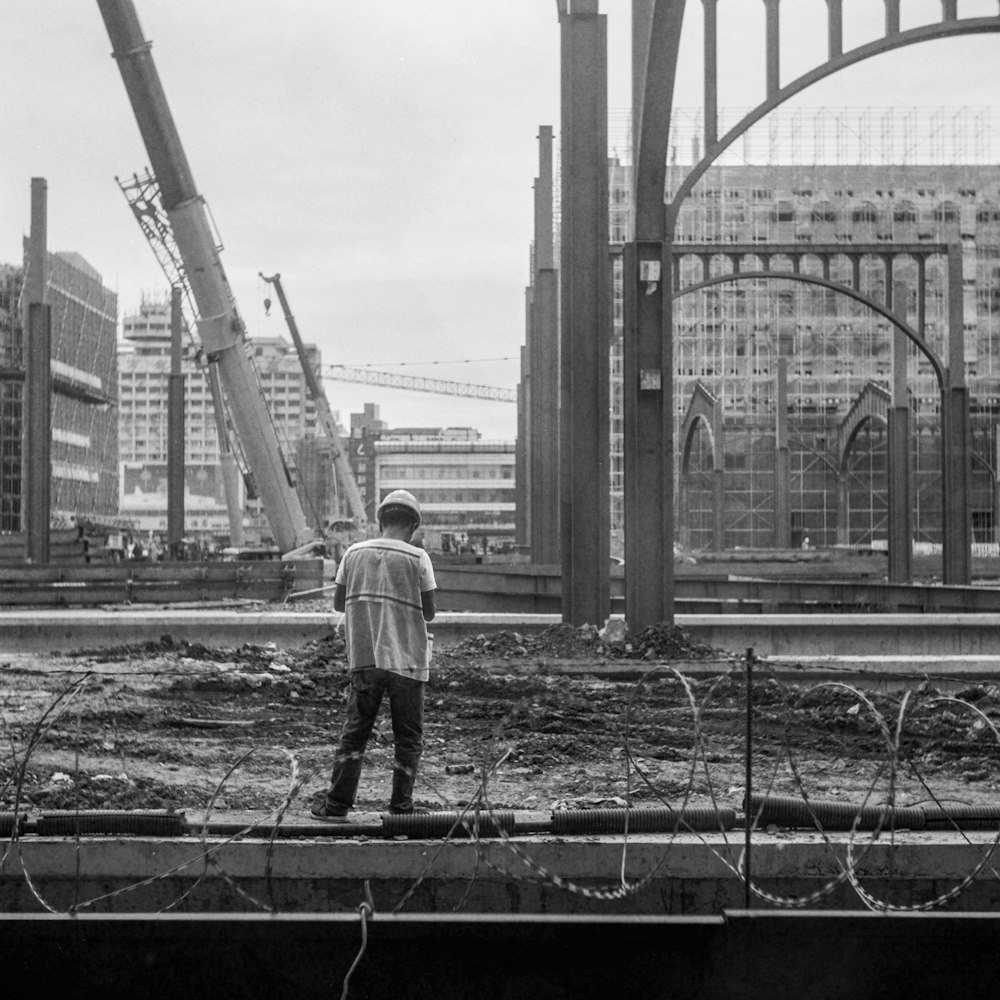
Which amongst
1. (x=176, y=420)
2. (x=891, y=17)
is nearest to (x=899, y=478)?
(x=891, y=17)

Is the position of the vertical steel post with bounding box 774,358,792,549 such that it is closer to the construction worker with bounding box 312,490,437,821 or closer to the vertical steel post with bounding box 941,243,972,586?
the vertical steel post with bounding box 941,243,972,586

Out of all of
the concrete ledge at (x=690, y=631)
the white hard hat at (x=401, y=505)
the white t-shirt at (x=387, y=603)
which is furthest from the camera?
the concrete ledge at (x=690, y=631)

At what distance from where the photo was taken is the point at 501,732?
1092 centimetres

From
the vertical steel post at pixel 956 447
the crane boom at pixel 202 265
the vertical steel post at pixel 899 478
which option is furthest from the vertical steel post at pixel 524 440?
the crane boom at pixel 202 265

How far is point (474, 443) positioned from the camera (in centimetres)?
17250

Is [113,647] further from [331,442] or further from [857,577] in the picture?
[331,442]

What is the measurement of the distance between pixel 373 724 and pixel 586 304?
10.8 meters

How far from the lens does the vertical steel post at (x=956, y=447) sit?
103 feet

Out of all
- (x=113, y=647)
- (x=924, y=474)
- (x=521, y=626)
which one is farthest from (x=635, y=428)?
(x=924, y=474)

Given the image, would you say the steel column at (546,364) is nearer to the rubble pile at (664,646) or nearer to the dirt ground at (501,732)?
the dirt ground at (501,732)

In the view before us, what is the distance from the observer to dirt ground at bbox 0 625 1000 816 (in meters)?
9.06

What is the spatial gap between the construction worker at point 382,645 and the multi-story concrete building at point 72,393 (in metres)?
67.3

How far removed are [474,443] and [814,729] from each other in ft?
527

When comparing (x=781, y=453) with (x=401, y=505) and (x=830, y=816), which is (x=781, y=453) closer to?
(x=830, y=816)
